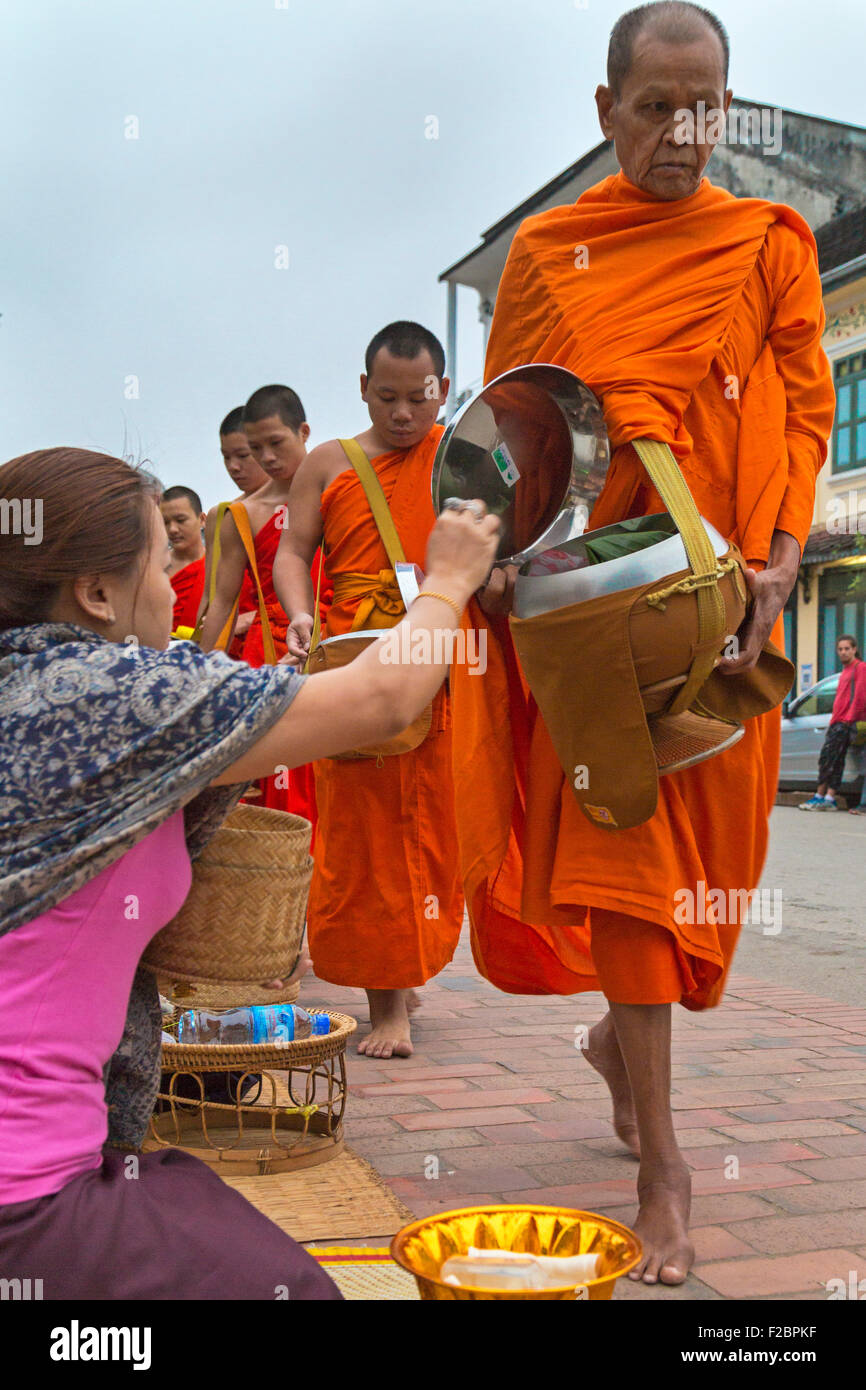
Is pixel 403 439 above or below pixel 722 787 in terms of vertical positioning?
above

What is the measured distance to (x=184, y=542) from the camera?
8.06m

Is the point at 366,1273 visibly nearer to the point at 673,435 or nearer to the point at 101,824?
the point at 101,824

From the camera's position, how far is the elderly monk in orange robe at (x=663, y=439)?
106 inches

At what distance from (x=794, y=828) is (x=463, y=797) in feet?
34.2

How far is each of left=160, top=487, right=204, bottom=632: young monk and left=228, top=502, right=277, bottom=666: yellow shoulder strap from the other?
179 centimetres

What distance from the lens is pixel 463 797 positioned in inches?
119

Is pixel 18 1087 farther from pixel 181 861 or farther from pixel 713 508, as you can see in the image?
pixel 713 508

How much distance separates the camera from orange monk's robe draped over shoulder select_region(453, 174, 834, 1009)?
2729 mm

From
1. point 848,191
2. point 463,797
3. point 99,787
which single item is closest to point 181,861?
point 99,787

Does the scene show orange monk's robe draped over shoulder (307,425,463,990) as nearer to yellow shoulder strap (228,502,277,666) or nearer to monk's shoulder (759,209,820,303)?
yellow shoulder strap (228,502,277,666)

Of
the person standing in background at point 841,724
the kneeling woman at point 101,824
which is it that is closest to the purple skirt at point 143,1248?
the kneeling woman at point 101,824

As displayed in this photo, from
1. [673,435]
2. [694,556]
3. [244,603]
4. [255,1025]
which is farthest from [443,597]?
[244,603]

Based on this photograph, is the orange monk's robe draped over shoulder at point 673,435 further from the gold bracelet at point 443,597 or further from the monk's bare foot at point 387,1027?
the monk's bare foot at point 387,1027

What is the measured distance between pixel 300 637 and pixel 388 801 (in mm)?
582
